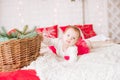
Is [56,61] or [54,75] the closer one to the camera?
[54,75]

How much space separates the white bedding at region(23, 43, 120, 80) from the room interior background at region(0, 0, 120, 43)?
150 cm

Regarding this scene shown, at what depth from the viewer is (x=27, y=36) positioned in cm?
147

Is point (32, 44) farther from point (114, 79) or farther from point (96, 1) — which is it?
point (96, 1)

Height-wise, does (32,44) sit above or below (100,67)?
above

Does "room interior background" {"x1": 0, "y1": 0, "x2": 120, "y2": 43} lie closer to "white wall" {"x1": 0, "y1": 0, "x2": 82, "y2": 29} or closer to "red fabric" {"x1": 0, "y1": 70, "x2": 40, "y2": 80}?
"white wall" {"x1": 0, "y1": 0, "x2": 82, "y2": 29}

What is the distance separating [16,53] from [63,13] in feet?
5.87

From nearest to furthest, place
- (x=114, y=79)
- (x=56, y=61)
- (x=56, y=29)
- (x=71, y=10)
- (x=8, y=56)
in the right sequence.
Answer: (x=114, y=79), (x=8, y=56), (x=56, y=61), (x=56, y=29), (x=71, y=10)

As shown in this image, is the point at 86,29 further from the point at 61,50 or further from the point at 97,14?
the point at 61,50

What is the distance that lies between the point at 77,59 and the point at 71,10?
163cm

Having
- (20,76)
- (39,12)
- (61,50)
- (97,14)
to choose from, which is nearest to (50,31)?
(39,12)

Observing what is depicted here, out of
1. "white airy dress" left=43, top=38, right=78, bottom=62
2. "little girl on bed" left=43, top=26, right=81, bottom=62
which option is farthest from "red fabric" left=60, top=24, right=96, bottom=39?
"little girl on bed" left=43, top=26, right=81, bottom=62

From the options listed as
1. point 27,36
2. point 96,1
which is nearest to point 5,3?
point 96,1

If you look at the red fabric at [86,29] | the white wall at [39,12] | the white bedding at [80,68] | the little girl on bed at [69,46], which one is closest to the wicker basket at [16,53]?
the white bedding at [80,68]

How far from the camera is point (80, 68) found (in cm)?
137
